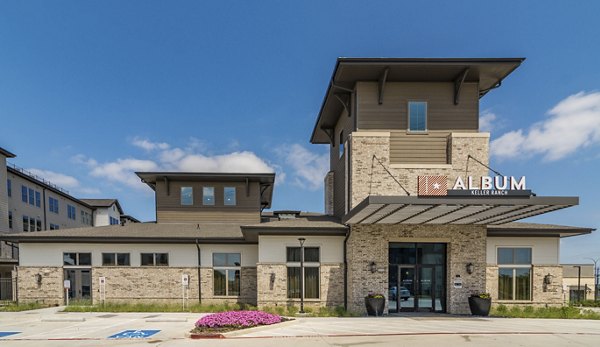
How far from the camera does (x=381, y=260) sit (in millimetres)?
17234

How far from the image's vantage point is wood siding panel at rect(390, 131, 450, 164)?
1753 cm

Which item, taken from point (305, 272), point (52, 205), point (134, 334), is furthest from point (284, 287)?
point (52, 205)

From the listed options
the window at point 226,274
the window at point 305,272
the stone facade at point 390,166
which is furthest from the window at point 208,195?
the stone facade at point 390,166

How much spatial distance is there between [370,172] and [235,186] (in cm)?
1084

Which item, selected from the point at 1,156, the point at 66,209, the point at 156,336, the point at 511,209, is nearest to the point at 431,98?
the point at 511,209

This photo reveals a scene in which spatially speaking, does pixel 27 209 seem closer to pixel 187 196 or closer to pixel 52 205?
pixel 52 205

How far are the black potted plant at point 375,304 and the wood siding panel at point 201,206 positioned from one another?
10.2 metres

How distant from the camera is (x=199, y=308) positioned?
18.5 m

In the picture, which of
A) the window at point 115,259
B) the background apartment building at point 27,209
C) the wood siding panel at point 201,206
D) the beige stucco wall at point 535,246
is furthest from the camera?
the background apartment building at point 27,209

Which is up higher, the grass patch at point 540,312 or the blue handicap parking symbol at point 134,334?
the blue handicap parking symbol at point 134,334

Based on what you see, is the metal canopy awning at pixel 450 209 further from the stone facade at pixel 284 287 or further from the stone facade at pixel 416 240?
the stone facade at pixel 284 287

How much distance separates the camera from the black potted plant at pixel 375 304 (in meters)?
16.5

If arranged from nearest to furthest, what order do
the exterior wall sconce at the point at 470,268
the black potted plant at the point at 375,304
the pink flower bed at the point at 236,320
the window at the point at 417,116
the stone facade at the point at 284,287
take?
the pink flower bed at the point at 236,320 → the black potted plant at the point at 375,304 → the exterior wall sconce at the point at 470,268 → the stone facade at the point at 284,287 → the window at the point at 417,116

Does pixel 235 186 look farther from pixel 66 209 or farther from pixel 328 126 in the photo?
pixel 66 209
